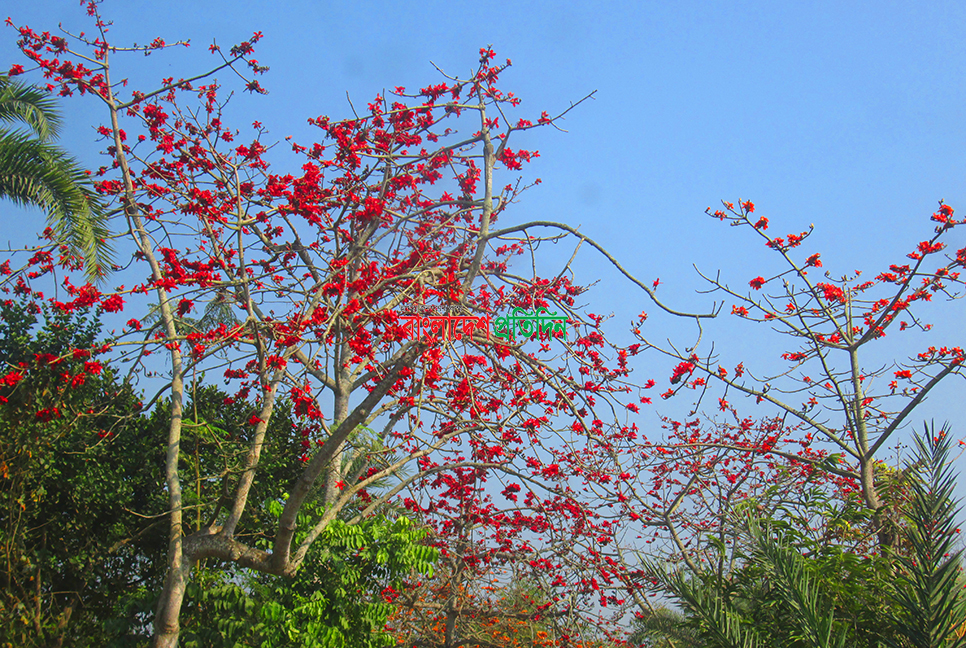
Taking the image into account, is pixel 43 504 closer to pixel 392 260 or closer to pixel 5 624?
pixel 5 624

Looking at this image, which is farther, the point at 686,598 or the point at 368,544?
the point at 368,544

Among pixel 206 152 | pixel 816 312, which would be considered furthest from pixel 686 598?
pixel 206 152

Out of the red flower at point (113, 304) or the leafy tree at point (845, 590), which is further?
the red flower at point (113, 304)

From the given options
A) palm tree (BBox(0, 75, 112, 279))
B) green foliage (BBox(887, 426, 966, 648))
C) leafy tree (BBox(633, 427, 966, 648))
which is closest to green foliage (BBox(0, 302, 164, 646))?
palm tree (BBox(0, 75, 112, 279))

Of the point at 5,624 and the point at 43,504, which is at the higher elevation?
the point at 43,504

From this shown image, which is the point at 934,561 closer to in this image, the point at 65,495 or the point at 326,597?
the point at 326,597

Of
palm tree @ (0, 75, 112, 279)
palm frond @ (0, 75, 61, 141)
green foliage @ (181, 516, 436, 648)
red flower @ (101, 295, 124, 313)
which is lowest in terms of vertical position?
green foliage @ (181, 516, 436, 648)

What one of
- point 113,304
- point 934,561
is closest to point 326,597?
point 113,304

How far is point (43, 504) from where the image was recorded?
26.8 feet

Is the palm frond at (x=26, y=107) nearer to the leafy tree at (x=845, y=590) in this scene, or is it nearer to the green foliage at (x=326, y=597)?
the green foliage at (x=326, y=597)

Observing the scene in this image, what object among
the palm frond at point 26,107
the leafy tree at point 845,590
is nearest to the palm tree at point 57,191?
the palm frond at point 26,107

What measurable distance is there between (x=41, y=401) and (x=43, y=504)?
1451 mm

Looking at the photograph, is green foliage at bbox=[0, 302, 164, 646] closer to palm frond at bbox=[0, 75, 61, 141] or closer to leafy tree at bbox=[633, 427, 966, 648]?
palm frond at bbox=[0, 75, 61, 141]

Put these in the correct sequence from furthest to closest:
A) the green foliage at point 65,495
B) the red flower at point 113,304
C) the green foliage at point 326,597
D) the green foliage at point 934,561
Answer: the green foliage at point 65,495, the green foliage at point 326,597, the red flower at point 113,304, the green foliage at point 934,561
